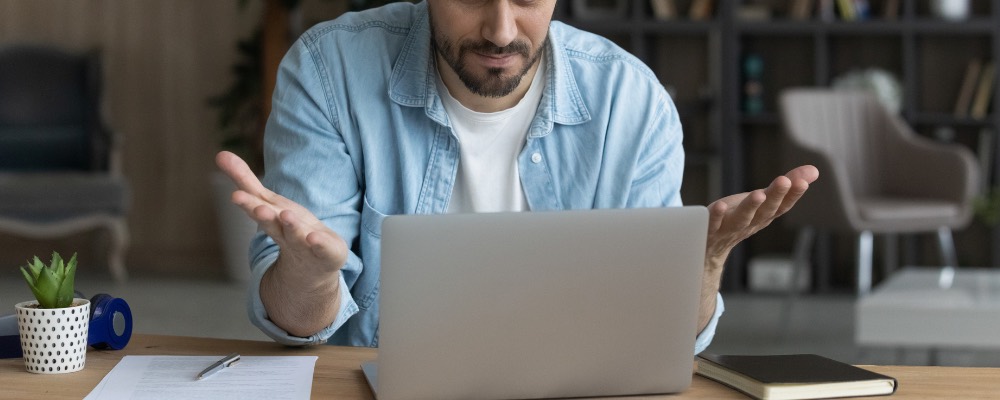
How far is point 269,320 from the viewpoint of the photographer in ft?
4.55

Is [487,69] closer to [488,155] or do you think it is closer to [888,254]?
[488,155]

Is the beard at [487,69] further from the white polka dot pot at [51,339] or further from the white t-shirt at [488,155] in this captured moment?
the white polka dot pot at [51,339]

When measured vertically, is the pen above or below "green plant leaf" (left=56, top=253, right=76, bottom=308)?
below

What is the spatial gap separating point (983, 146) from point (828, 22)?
2.65 ft

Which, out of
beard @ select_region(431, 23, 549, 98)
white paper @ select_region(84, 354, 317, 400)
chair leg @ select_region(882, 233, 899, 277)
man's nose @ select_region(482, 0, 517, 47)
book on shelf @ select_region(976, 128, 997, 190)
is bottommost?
chair leg @ select_region(882, 233, 899, 277)

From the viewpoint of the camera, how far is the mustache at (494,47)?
154 cm

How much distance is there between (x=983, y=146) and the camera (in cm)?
489

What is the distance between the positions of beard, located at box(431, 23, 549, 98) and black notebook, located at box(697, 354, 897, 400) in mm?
488

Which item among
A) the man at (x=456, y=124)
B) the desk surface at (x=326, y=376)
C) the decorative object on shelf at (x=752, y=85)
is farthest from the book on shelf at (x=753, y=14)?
the desk surface at (x=326, y=376)

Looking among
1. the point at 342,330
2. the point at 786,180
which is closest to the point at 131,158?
the point at 342,330

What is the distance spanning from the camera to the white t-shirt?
162 centimetres

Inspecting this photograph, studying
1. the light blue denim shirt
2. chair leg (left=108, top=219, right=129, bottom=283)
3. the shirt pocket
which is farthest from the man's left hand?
chair leg (left=108, top=219, right=129, bottom=283)

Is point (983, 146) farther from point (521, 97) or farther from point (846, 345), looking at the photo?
point (521, 97)

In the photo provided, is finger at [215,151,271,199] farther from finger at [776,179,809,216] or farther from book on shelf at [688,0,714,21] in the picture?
book on shelf at [688,0,714,21]
